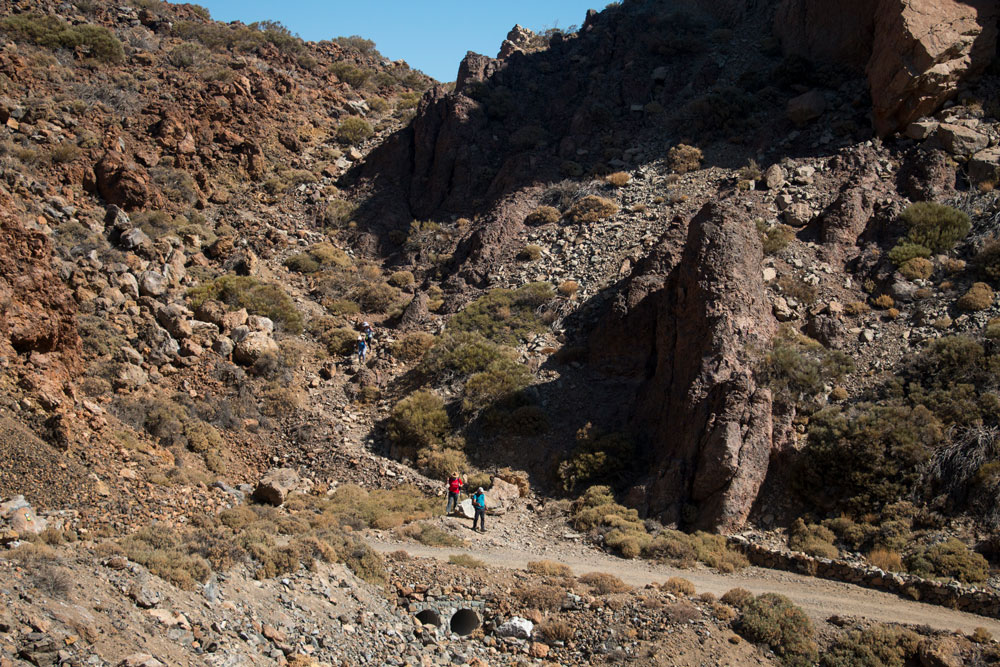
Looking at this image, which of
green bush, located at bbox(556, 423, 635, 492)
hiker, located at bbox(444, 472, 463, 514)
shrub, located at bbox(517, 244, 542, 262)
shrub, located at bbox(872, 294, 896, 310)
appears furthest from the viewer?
shrub, located at bbox(517, 244, 542, 262)

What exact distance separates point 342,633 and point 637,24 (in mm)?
34652

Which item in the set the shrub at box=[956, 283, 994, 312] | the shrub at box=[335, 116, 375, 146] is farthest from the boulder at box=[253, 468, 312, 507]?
the shrub at box=[335, 116, 375, 146]

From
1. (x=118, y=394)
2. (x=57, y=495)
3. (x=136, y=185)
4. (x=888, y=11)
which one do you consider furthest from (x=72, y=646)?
(x=888, y=11)

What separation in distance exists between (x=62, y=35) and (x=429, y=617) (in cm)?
3286

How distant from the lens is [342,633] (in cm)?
1084

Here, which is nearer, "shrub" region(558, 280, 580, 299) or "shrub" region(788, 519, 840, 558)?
"shrub" region(788, 519, 840, 558)

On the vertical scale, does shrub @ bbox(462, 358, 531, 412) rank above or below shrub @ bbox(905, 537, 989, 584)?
above

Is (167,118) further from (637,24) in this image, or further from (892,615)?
(892,615)

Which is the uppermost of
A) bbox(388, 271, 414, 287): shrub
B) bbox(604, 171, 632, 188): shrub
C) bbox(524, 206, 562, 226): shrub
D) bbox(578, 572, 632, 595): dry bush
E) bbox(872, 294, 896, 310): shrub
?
bbox(604, 171, 632, 188): shrub

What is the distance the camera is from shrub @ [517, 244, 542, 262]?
27.5 m

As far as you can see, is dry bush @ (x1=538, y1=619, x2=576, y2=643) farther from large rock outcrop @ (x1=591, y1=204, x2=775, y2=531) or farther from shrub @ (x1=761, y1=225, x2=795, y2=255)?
shrub @ (x1=761, y1=225, x2=795, y2=255)

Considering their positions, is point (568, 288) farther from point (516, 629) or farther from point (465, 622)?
point (516, 629)

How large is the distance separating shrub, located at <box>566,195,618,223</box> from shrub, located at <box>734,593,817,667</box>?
18344 mm

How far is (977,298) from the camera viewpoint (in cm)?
1875
